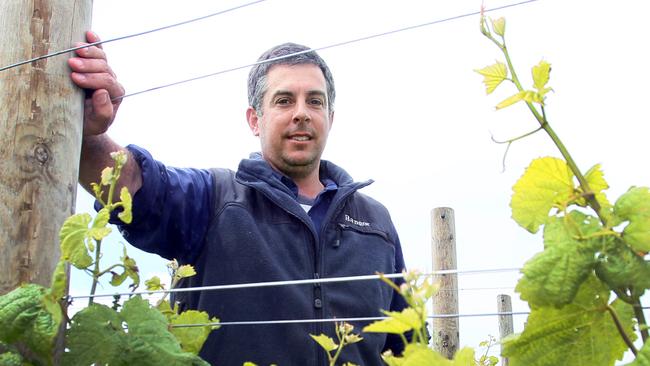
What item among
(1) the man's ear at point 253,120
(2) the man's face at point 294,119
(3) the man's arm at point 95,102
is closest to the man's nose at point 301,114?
(2) the man's face at point 294,119

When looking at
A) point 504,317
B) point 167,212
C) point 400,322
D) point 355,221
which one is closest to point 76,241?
point 400,322

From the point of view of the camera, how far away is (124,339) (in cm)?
128

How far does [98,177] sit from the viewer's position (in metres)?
2.38

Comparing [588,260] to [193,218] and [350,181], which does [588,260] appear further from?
[350,181]

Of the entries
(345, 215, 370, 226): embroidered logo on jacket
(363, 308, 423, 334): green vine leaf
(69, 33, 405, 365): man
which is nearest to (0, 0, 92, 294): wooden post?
(69, 33, 405, 365): man

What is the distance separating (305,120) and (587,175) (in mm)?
1963

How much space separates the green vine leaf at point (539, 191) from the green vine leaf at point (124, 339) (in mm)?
584

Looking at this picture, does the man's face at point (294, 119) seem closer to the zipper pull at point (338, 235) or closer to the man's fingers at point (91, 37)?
the zipper pull at point (338, 235)

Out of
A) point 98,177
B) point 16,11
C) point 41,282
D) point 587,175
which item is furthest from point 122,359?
point 98,177

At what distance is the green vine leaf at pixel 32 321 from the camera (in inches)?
50.6

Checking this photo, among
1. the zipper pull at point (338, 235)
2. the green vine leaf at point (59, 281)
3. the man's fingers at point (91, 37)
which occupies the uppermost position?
the man's fingers at point (91, 37)

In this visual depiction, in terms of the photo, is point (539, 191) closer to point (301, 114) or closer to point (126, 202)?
point (126, 202)

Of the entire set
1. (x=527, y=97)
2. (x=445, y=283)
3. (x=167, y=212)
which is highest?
(x=445, y=283)

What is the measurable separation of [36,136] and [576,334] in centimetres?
122
